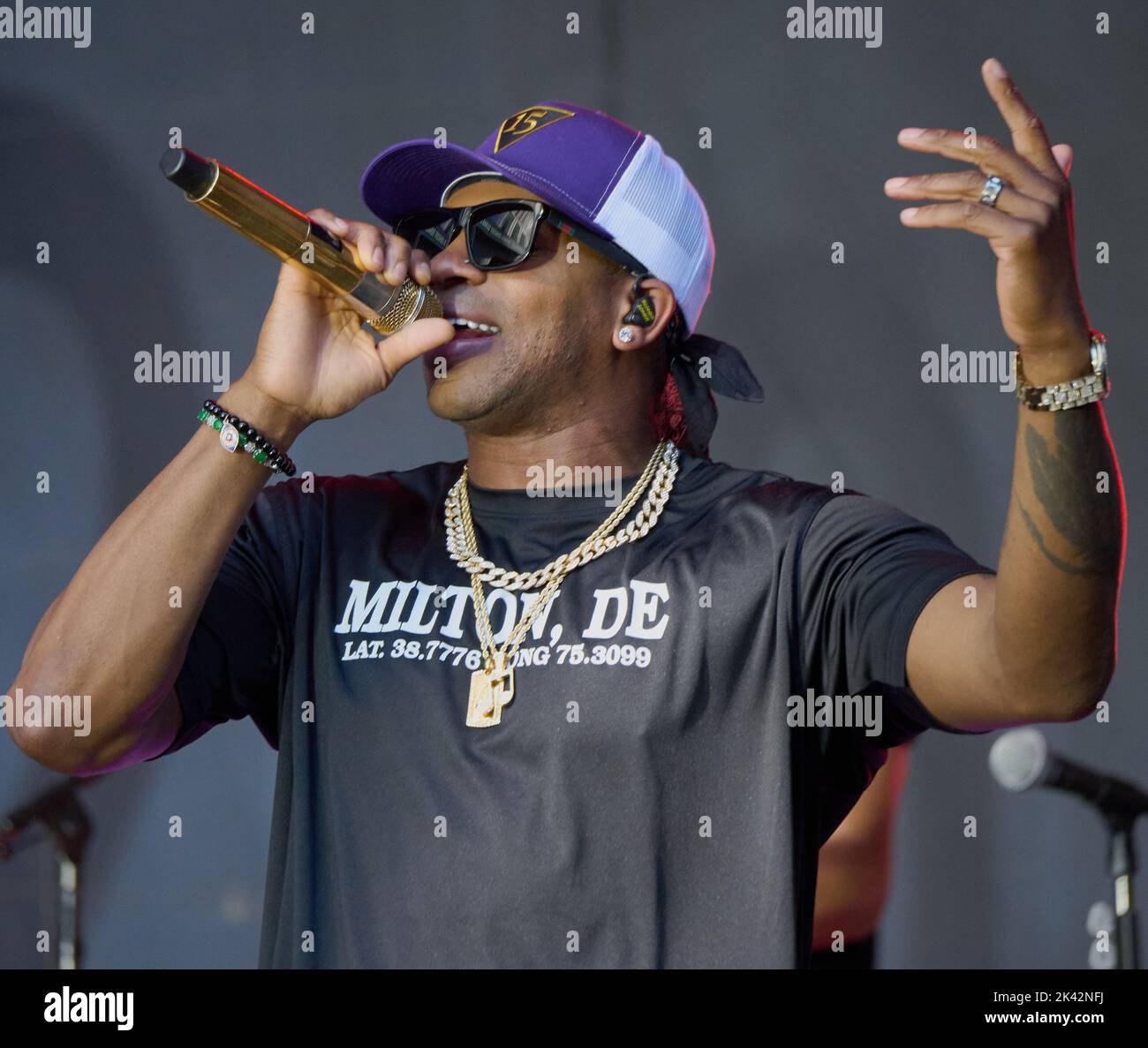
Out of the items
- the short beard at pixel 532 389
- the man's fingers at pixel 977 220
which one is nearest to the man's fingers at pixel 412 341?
the short beard at pixel 532 389

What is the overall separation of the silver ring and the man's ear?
700 millimetres

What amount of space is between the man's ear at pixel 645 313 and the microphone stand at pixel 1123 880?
1.32 meters

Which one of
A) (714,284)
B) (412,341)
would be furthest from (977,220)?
(714,284)

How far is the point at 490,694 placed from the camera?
65.3 inches

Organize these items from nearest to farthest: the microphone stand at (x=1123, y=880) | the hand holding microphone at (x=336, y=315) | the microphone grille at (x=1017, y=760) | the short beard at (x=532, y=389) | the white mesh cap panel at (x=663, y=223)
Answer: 1. the hand holding microphone at (x=336, y=315)
2. the short beard at (x=532, y=389)
3. the white mesh cap panel at (x=663, y=223)
4. the microphone grille at (x=1017, y=760)
5. the microphone stand at (x=1123, y=880)

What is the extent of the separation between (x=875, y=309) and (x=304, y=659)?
147 centimetres

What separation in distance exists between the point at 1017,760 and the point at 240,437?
1.30 metres

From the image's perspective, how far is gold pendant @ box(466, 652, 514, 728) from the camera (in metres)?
1.65

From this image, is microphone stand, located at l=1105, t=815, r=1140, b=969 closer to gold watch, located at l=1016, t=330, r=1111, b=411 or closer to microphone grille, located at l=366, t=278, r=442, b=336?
gold watch, located at l=1016, t=330, r=1111, b=411

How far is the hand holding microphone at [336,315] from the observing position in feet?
5.35

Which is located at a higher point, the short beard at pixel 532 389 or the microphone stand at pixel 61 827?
the short beard at pixel 532 389

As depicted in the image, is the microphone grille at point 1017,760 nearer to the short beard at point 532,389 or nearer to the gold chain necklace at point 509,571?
the gold chain necklace at point 509,571

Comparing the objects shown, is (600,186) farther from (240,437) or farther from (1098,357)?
(1098,357)
